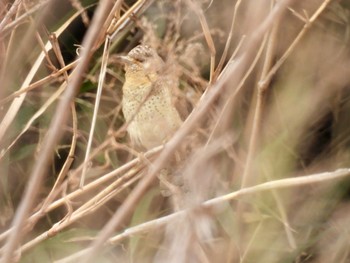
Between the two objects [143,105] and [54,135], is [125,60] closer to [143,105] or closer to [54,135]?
[143,105]

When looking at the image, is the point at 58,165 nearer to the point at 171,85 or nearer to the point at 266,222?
the point at 266,222

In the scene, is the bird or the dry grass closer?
the dry grass

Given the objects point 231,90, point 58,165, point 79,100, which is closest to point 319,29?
point 79,100

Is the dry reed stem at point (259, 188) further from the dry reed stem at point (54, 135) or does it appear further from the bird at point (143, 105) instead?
the bird at point (143, 105)

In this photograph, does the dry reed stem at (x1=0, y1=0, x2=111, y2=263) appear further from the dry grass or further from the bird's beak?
the bird's beak

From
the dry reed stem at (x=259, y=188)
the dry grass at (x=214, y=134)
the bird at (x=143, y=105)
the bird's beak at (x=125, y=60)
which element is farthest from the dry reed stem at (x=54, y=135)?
the bird's beak at (x=125, y=60)

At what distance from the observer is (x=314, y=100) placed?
1502 millimetres

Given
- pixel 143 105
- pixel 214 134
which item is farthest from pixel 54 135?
pixel 143 105

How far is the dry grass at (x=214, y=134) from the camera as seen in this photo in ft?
4.81

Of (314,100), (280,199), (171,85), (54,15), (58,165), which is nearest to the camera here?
(171,85)

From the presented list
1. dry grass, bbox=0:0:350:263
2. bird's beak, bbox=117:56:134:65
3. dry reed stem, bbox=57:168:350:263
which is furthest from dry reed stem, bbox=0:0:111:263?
bird's beak, bbox=117:56:134:65

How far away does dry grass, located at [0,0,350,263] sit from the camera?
146cm

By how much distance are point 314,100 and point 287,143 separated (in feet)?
→ 0.54

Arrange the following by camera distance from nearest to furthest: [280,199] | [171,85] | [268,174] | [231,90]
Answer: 1. [231,90]
2. [171,85]
3. [268,174]
4. [280,199]
